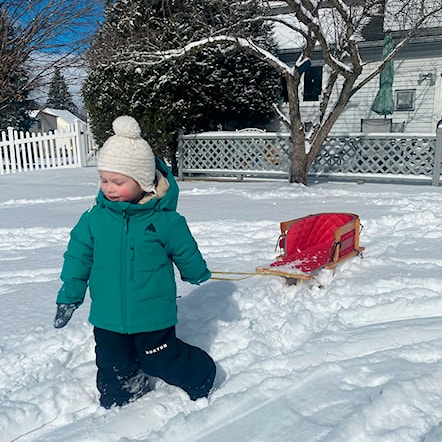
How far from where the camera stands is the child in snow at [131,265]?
6.17 ft

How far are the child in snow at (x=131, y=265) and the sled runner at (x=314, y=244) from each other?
1450 mm

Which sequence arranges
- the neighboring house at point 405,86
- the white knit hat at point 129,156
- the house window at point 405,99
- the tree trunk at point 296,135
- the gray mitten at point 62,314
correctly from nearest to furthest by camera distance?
the white knit hat at point 129,156 < the gray mitten at point 62,314 < the tree trunk at point 296,135 < the neighboring house at point 405,86 < the house window at point 405,99

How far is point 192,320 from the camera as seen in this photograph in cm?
285

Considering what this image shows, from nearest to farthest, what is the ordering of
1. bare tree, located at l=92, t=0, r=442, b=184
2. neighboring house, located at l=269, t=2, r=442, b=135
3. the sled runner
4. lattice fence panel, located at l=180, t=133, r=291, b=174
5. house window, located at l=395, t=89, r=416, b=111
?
the sled runner → bare tree, located at l=92, t=0, r=442, b=184 → lattice fence panel, located at l=180, t=133, r=291, b=174 → neighboring house, located at l=269, t=2, r=442, b=135 → house window, located at l=395, t=89, r=416, b=111

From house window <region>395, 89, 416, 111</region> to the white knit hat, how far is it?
13.2m

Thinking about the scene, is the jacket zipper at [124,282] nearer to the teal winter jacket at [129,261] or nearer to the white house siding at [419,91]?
the teal winter jacket at [129,261]

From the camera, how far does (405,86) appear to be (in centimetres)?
1327

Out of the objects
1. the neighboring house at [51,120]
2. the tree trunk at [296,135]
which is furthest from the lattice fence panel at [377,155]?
the neighboring house at [51,120]

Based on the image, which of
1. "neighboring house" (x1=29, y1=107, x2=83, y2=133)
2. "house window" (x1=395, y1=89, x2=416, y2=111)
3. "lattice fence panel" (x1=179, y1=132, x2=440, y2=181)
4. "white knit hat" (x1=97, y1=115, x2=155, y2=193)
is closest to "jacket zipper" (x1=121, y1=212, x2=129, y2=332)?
"white knit hat" (x1=97, y1=115, x2=155, y2=193)

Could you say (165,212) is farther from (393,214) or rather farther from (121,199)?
(393,214)

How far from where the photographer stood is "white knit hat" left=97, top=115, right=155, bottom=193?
6.04 ft

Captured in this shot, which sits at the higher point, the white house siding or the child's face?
the white house siding

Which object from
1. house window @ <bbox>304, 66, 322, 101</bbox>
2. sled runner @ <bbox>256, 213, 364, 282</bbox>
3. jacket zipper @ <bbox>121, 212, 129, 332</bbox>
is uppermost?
house window @ <bbox>304, 66, 322, 101</bbox>

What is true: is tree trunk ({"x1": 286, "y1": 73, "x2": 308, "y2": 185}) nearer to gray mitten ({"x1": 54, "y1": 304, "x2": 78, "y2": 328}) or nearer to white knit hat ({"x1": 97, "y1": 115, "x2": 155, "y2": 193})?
white knit hat ({"x1": 97, "y1": 115, "x2": 155, "y2": 193})
